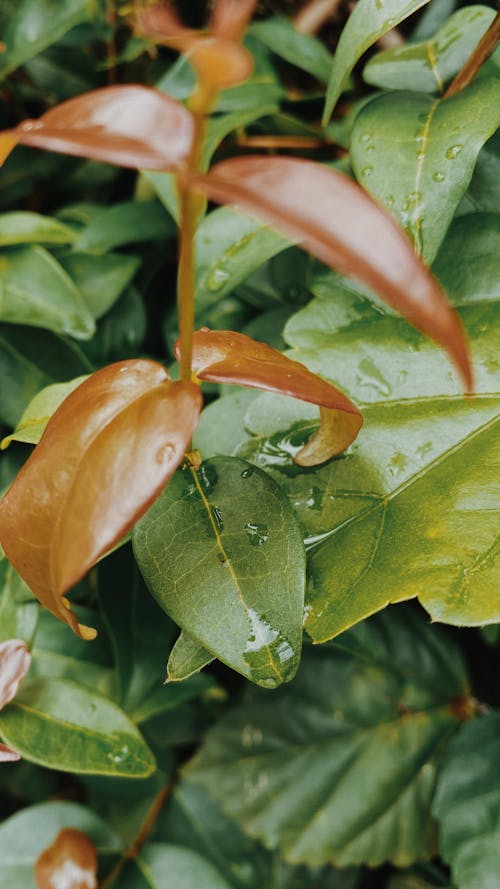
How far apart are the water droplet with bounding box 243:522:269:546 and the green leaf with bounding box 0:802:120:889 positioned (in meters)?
0.45

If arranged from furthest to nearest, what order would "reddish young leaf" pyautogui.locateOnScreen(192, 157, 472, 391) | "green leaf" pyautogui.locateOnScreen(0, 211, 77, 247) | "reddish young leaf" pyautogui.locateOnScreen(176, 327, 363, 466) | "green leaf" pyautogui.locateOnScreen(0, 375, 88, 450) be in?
"green leaf" pyautogui.locateOnScreen(0, 211, 77, 247) < "green leaf" pyautogui.locateOnScreen(0, 375, 88, 450) < "reddish young leaf" pyautogui.locateOnScreen(176, 327, 363, 466) < "reddish young leaf" pyautogui.locateOnScreen(192, 157, 472, 391)

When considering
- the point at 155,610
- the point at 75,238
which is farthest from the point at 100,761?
the point at 75,238

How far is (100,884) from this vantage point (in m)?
0.72

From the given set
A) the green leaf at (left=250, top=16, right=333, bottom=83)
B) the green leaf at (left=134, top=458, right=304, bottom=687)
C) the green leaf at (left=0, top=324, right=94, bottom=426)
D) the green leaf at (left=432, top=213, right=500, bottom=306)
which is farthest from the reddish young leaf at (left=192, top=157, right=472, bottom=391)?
the green leaf at (left=250, top=16, right=333, bottom=83)

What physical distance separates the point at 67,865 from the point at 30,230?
57 centimetres

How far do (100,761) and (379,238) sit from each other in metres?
0.44

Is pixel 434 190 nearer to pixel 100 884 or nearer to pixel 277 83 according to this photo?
pixel 277 83

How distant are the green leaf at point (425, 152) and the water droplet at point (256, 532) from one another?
0.66ft

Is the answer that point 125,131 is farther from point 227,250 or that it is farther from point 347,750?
point 347,750

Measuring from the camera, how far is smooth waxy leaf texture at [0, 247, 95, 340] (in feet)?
2.27

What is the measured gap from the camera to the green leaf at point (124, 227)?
749 mm

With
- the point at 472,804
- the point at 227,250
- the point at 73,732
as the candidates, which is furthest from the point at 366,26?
the point at 472,804

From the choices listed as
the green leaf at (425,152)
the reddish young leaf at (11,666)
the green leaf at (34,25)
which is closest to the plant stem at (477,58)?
the green leaf at (425,152)

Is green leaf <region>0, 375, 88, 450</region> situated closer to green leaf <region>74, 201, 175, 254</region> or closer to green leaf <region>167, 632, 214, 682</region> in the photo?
green leaf <region>167, 632, 214, 682</region>
